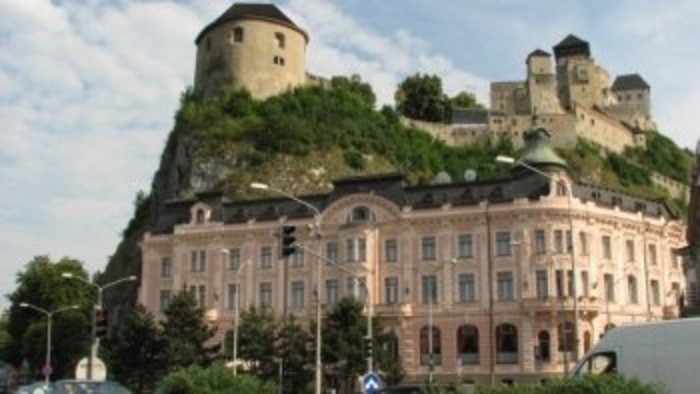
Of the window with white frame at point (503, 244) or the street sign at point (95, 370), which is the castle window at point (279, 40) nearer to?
the window with white frame at point (503, 244)

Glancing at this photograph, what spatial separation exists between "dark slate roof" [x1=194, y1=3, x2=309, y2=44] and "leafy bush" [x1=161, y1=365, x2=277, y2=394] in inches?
3165

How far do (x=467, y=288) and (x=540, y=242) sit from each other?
19.2ft

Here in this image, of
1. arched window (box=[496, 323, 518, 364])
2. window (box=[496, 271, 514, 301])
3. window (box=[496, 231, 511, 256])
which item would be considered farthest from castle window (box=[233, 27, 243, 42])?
arched window (box=[496, 323, 518, 364])

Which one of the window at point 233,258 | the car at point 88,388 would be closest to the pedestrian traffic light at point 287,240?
the car at point 88,388

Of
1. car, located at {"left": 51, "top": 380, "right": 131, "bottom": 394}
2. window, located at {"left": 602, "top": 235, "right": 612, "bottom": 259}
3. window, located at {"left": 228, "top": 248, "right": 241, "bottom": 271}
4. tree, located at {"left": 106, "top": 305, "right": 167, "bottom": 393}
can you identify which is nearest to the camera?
car, located at {"left": 51, "top": 380, "right": 131, "bottom": 394}

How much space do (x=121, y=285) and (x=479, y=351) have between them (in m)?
46.7

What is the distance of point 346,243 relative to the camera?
68.6 metres

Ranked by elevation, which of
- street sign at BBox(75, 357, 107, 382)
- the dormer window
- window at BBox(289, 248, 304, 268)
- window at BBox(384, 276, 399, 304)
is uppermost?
the dormer window

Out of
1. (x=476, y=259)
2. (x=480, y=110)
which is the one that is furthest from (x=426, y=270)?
(x=480, y=110)

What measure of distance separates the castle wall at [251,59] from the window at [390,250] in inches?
1728

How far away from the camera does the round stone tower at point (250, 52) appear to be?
10819cm

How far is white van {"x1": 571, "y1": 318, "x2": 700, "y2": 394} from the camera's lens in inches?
914

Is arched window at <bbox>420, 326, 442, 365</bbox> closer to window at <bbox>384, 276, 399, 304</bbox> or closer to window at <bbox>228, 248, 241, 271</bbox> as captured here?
window at <bbox>384, 276, 399, 304</bbox>

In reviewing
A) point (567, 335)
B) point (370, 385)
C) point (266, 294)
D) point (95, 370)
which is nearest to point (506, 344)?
point (567, 335)
